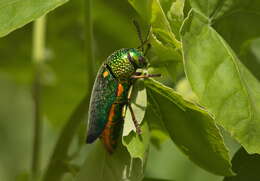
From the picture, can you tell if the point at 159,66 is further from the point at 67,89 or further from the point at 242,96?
the point at 67,89

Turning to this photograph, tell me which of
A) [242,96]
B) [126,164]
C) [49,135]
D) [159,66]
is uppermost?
[159,66]

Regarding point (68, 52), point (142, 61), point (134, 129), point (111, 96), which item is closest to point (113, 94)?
point (111, 96)

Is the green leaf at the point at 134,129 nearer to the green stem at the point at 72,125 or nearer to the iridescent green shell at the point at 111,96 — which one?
Result: the iridescent green shell at the point at 111,96

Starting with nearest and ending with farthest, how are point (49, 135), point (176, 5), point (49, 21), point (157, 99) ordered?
point (176, 5), point (157, 99), point (49, 21), point (49, 135)

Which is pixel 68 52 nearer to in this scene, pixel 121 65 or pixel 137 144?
pixel 121 65

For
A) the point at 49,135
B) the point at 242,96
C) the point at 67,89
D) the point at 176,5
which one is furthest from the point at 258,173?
the point at 49,135

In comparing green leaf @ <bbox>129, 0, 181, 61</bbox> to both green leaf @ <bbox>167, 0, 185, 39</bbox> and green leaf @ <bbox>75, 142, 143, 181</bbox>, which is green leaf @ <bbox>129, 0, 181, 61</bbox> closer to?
green leaf @ <bbox>167, 0, 185, 39</bbox>
